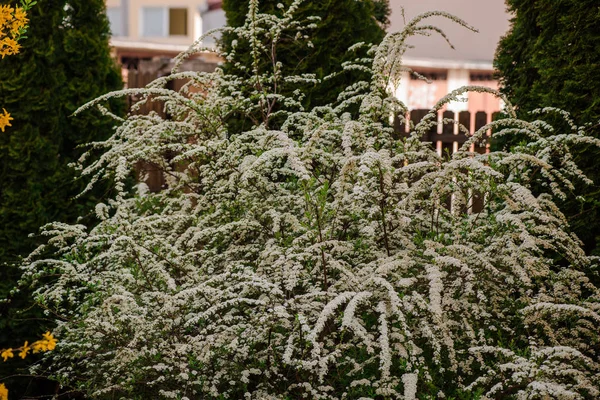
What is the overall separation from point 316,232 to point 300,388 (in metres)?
0.58

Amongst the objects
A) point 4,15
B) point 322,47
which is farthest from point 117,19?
point 4,15

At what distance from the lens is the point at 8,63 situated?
14.4 ft

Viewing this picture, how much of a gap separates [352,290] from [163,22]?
19169 mm

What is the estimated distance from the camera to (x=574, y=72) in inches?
141

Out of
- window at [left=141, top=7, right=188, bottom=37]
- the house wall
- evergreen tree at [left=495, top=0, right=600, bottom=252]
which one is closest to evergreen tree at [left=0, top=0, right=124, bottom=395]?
evergreen tree at [left=495, top=0, right=600, bottom=252]

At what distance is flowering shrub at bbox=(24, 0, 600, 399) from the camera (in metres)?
2.53

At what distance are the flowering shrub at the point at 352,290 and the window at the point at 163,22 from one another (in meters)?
18.0

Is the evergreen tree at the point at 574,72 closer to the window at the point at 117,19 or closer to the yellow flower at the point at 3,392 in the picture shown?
the yellow flower at the point at 3,392

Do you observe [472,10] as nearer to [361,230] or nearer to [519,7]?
[519,7]

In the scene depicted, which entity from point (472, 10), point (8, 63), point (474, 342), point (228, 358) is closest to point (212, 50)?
point (8, 63)

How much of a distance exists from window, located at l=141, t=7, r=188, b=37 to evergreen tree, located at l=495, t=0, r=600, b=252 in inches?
706

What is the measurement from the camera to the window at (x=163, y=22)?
67.9ft

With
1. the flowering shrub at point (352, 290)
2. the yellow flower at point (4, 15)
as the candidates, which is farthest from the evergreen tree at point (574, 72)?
the yellow flower at point (4, 15)

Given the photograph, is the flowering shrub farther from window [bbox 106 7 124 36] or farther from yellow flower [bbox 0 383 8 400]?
window [bbox 106 7 124 36]
